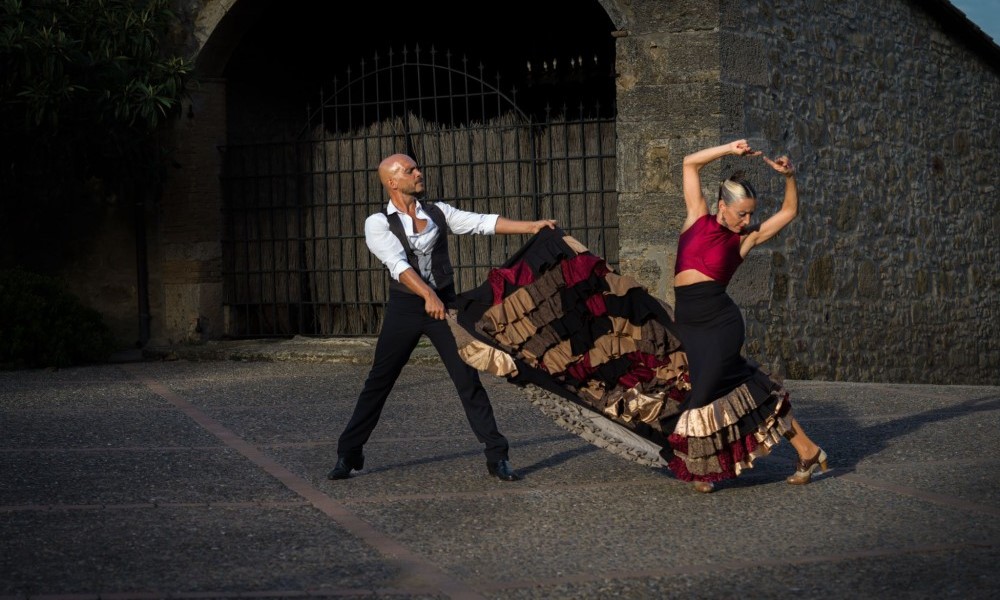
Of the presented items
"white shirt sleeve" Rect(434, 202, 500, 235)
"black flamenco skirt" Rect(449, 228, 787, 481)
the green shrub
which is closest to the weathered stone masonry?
the green shrub

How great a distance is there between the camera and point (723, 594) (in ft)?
12.7

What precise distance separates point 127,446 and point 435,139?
5548mm

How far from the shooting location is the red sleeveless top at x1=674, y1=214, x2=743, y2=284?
5602 millimetres

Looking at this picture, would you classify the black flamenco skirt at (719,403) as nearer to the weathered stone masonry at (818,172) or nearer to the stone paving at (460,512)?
the stone paving at (460,512)

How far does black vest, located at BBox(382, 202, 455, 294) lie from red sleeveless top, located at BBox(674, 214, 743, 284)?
42.5 inches

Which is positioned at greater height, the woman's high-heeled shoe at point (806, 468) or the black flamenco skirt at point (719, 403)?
the black flamenco skirt at point (719, 403)

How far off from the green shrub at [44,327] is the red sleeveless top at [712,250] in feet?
24.1

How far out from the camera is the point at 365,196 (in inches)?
485

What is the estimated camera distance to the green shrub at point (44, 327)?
11117mm

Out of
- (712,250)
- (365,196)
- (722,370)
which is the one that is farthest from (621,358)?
(365,196)

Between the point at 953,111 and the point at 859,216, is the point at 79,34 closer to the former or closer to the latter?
the point at 859,216

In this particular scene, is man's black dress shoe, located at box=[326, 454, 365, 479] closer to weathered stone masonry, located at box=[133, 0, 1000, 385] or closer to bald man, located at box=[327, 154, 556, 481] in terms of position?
Answer: bald man, located at box=[327, 154, 556, 481]

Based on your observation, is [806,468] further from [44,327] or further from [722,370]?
[44,327]

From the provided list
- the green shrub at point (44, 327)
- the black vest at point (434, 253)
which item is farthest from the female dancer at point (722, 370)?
the green shrub at point (44, 327)
